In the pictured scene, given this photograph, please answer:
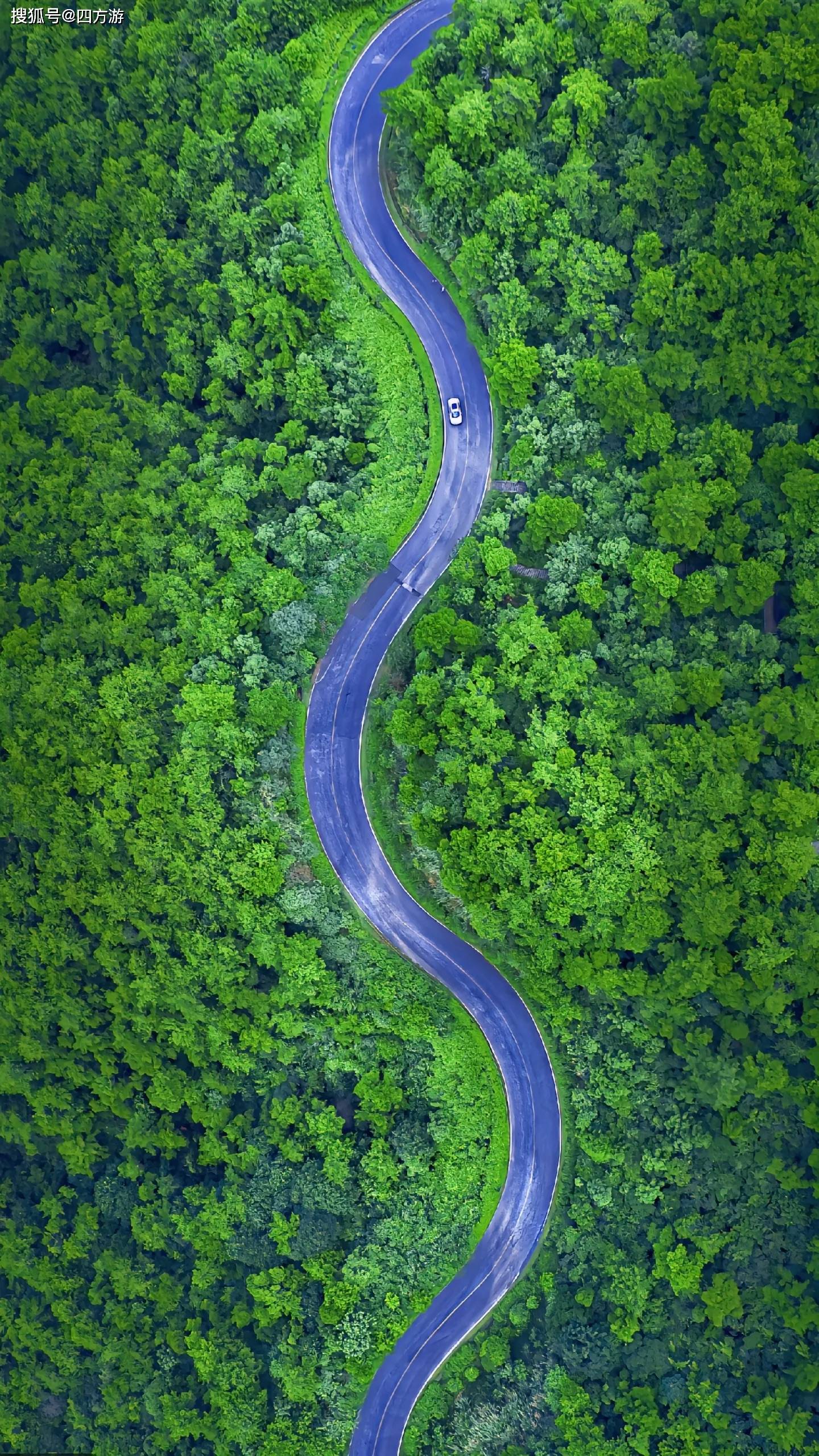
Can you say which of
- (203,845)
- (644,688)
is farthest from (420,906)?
(644,688)

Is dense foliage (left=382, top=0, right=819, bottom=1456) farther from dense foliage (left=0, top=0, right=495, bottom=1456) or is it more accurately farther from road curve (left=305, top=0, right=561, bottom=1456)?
dense foliage (left=0, top=0, right=495, bottom=1456)

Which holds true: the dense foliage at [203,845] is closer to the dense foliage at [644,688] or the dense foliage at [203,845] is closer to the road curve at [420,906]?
the road curve at [420,906]

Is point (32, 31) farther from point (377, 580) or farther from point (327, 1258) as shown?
point (327, 1258)

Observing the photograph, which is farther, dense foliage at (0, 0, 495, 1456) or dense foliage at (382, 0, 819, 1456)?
dense foliage at (0, 0, 495, 1456)

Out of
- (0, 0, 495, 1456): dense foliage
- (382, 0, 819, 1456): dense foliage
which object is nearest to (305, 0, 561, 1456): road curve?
(0, 0, 495, 1456): dense foliage

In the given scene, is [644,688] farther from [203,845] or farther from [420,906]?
[203,845]

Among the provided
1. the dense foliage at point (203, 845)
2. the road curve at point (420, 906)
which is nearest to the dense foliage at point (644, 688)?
the road curve at point (420, 906)
